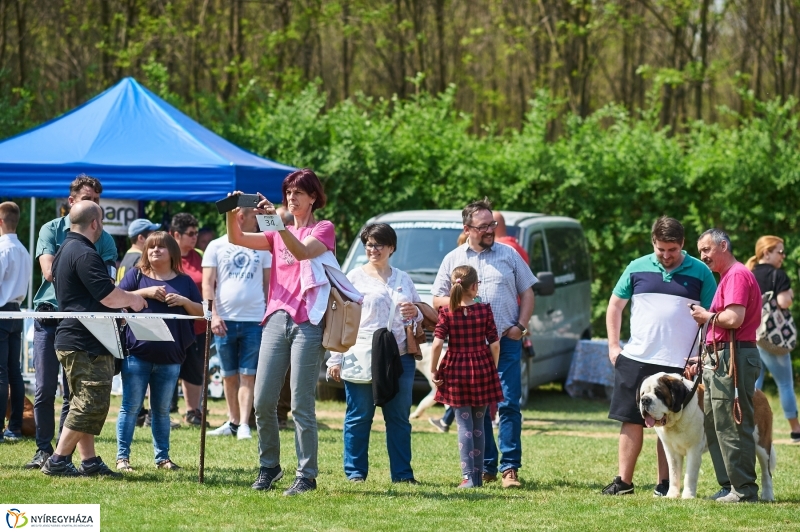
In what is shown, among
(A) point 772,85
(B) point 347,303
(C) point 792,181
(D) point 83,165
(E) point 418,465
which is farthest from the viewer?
(A) point 772,85

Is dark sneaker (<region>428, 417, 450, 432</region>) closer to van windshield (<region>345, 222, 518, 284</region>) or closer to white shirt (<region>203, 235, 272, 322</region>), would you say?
van windshield (<region>345, 222, 518, 284</region>)

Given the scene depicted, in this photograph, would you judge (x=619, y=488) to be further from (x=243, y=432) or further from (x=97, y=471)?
(x=243, y=432)

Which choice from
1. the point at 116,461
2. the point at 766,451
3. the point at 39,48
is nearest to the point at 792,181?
the point at 766,451

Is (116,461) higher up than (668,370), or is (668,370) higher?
(668,370)

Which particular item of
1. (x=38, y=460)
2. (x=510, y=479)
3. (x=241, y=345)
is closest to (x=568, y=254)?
(x=241, y=345)

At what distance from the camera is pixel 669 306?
274 inches

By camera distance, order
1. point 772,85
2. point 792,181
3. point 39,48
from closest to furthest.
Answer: point 792,181
point 39,48
point 772,85

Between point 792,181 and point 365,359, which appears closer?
point 365,359

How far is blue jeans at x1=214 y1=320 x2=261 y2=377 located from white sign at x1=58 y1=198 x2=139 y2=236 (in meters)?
2.77

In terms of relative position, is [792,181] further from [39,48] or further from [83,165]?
[39,48]

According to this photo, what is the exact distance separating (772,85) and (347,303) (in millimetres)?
24533

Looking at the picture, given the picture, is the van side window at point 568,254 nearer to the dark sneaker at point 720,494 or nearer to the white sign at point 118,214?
the white sign at point 118,214

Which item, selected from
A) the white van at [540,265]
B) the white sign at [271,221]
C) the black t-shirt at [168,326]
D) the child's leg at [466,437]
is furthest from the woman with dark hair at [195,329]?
the white sign at [271,221]

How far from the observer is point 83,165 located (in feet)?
36.4
